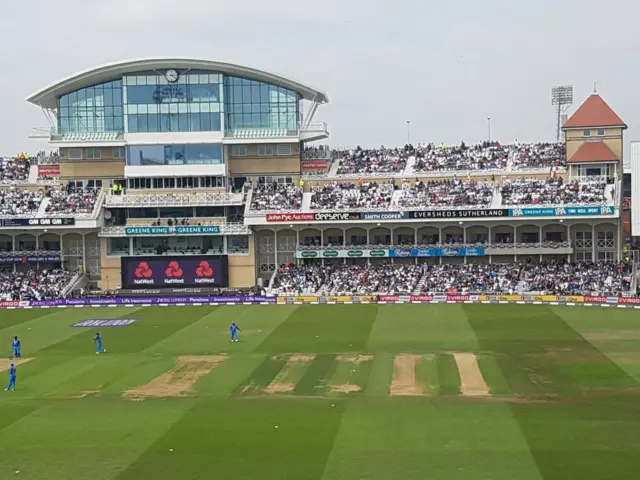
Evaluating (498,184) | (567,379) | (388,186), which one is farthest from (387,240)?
(567,379)

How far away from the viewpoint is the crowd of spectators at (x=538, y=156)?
66875mm

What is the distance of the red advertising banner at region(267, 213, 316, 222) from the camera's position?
207ft

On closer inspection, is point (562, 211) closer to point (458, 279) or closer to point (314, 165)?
point (458, 279)

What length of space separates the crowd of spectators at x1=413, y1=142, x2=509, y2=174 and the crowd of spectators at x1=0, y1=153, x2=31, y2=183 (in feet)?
103

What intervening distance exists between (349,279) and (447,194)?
965 cm

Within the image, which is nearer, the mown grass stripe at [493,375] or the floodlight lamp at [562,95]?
the mown grass stripe at [493,375]

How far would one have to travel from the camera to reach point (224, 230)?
6419cm


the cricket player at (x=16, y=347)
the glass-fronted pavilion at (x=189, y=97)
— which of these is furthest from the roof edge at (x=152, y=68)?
the cricket player at (x=16, y=347)

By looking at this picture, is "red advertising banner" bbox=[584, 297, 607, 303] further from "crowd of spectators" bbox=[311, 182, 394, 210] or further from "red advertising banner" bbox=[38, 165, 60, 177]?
"red advertising banner" bbox=[38, 165, 60, 177]

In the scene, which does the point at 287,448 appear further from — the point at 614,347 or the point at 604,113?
the point at 604,113

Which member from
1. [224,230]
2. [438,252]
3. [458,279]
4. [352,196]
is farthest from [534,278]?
[224,230]

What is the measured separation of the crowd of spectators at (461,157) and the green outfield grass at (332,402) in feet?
76.8

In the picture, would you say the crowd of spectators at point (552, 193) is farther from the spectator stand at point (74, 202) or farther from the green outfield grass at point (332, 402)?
the spectator stand at point (74, 202)

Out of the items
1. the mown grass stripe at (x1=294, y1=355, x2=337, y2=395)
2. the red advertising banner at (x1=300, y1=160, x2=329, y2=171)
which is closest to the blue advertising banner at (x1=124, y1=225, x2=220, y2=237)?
the red advertising banner at (x1=300, y1=160, x2=329, y2=171)
